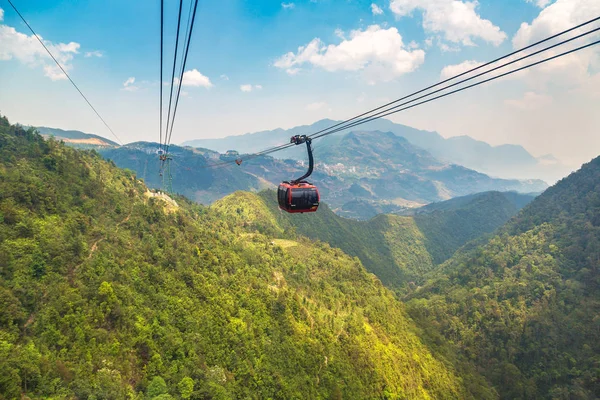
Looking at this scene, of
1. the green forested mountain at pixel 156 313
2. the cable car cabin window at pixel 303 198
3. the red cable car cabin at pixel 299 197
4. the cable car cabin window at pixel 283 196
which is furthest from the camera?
the green forested mountain at pixel 156 313

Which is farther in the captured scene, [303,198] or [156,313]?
[156,313]

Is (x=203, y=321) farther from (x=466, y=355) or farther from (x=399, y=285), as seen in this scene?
(x=399, y=285)

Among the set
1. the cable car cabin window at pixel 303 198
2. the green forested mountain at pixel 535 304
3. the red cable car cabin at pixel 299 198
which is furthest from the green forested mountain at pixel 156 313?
the cable car cabin window at pixel 303 198

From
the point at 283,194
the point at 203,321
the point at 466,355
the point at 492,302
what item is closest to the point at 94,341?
the point at 203,321

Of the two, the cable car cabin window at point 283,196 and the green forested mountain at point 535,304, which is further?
the green forested mountain at point 535,304

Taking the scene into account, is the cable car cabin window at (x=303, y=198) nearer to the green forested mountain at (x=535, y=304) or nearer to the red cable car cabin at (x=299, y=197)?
the red cable car cabin at (x=299, y=197)

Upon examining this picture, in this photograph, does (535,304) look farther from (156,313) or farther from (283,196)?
(156,313)

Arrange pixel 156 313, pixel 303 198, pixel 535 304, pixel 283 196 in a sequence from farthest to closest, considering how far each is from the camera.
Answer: pixel 535 304 → pixel 156 313 → pixel 283 196 → pixel 303 198

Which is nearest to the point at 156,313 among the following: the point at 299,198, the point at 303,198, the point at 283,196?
the point at 283,196
